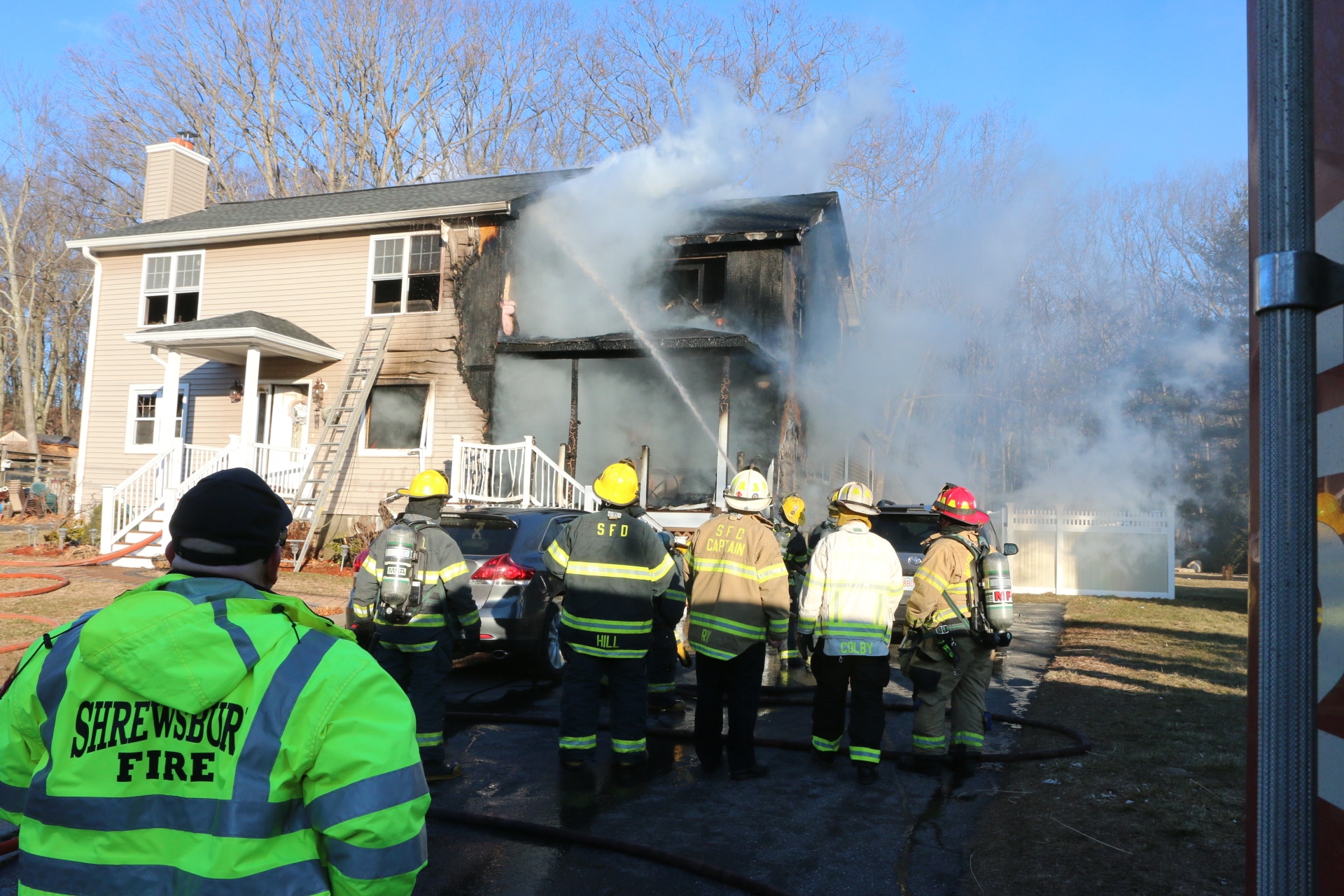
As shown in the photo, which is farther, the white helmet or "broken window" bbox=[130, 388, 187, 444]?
"broken window" bbox=[130, 388, 187, 444]

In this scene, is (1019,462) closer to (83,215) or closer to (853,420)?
(853,420)

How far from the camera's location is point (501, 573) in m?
7.65

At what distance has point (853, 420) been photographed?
20984 mm

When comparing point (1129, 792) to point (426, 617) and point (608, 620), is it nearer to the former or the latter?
point (608, 620)

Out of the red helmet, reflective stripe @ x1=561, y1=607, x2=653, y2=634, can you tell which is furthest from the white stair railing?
the red helmet

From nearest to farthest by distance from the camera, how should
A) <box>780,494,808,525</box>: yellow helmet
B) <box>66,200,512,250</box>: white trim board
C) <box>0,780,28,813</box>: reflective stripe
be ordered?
<box>0,780,28,813</box>: reflective stripe
<box>780,494,808,525</box>: yellow helmet
<box>66,200,512,250</box>: white trim board

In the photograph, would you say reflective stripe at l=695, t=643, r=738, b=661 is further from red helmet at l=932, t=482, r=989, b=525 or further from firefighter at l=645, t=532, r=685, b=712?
red helmet at l=932, t=482, r=989, b=525

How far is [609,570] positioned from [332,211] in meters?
15.2

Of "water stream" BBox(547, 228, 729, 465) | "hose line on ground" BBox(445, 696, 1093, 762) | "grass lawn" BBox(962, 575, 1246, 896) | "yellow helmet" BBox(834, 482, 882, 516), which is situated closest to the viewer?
"grass lawn" BBox(962, 575, 1246, 896)

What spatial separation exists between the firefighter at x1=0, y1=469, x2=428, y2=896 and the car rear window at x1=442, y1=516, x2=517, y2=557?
20.3 feet

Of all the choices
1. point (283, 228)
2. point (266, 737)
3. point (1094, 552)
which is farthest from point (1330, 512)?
point (283, 228)

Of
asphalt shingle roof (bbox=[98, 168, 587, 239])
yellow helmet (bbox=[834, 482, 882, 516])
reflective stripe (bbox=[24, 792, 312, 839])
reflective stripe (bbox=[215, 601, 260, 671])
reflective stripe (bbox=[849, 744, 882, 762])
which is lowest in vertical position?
reflective stripe (bbox=[849, 744, 882, 762])

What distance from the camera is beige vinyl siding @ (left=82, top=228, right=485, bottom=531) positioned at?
16.8 meters

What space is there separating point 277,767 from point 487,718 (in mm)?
5175
